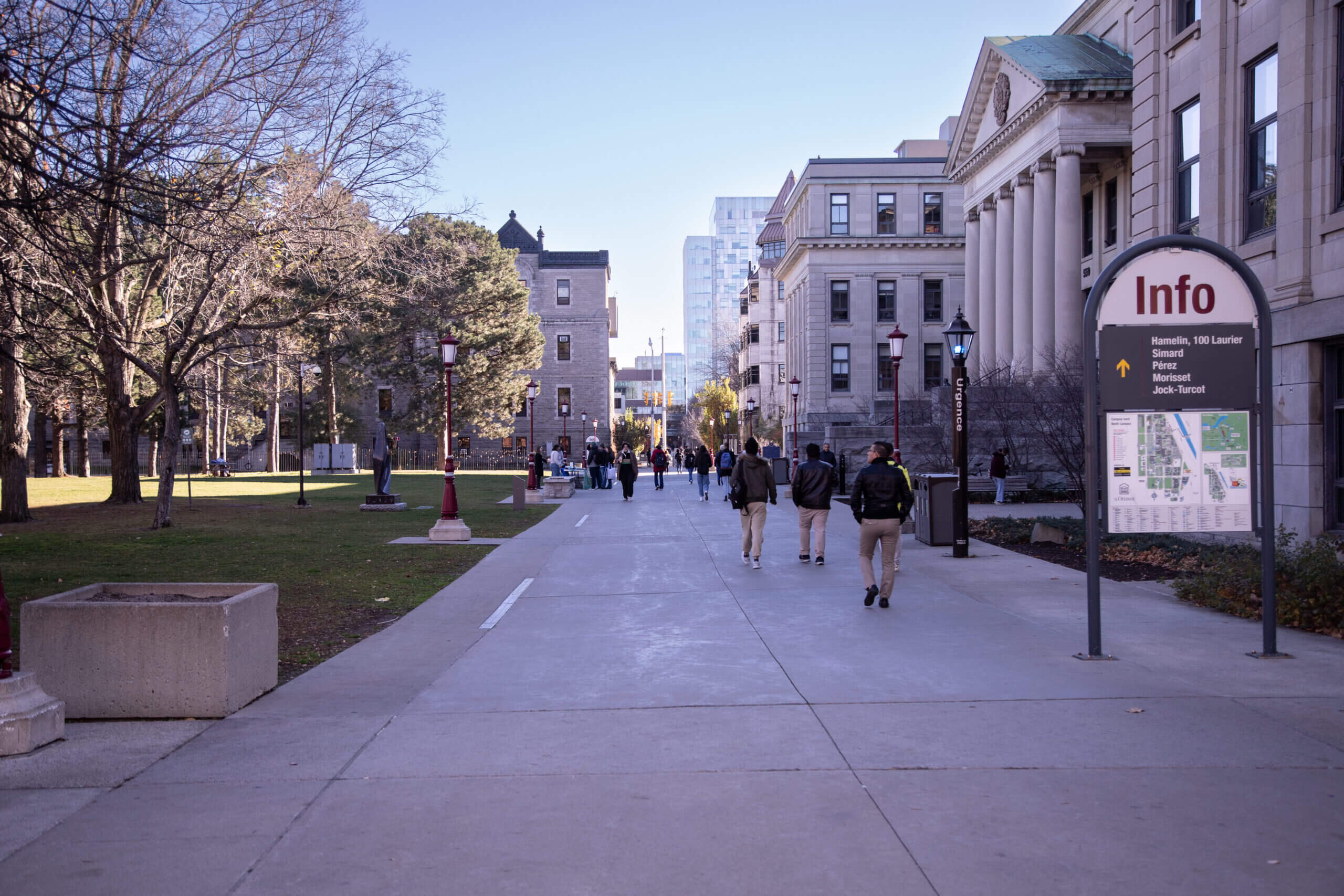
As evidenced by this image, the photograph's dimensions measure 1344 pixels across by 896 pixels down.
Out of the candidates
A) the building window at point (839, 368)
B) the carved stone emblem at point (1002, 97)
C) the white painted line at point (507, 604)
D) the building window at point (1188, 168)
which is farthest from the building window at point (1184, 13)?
the building window at point (839, 368)

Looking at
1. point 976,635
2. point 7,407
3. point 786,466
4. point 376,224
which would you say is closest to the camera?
point 976,635

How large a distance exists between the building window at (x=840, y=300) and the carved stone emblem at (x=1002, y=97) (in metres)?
22.5

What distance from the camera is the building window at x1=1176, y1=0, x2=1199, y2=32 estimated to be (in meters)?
18.7

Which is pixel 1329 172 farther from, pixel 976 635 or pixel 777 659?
pixel 777 659

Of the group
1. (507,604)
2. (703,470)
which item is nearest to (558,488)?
(703,470)

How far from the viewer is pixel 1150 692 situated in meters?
7.36

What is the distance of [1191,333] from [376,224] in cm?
1722

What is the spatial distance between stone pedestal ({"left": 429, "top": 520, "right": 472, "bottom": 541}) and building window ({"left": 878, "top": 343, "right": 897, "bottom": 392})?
156ft

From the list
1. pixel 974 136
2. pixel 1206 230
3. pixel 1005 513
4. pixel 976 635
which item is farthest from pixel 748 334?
pixel 976 635

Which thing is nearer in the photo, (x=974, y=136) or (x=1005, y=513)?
(x=1005, y=513)

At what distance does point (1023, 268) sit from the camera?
39.9 m

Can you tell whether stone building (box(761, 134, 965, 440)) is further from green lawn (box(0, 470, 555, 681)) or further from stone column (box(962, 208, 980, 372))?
green lawn (box(0, 470, 555, 681))

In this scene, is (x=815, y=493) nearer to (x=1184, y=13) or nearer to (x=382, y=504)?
(x=1184, y=13)

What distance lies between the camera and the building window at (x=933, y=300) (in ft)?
211
